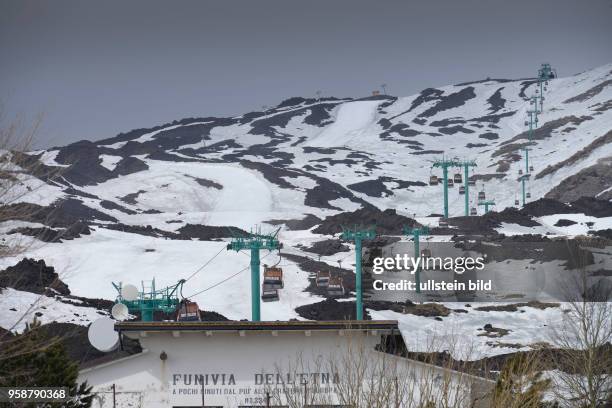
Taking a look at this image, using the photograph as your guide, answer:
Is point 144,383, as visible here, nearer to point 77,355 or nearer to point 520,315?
point 77,355

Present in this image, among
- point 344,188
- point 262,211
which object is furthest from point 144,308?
point 344,188

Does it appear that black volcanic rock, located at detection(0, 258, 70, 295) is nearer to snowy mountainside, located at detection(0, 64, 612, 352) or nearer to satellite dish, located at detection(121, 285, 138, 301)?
snowy mountainside, located at detection(0, 64, 612, 352)

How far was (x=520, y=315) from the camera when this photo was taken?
56.7 meters

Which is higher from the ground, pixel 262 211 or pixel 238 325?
pixel 262 211

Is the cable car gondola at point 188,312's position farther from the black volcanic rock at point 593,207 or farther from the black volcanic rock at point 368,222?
the black volcanic rock at point 593,207

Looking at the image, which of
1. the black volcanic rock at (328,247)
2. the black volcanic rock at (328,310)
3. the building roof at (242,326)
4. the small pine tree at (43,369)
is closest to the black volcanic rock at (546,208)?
the black volcanic rock at (328,247)

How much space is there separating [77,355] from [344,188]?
4091 inches

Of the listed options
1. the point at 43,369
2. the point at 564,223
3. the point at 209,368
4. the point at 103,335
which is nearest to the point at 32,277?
the point at 103,335

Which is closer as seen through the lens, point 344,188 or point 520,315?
point 520,315

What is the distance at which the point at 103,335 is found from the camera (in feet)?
76.7

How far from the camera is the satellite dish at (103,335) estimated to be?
76.2 feet

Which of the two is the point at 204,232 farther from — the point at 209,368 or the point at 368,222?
the point at 209,368

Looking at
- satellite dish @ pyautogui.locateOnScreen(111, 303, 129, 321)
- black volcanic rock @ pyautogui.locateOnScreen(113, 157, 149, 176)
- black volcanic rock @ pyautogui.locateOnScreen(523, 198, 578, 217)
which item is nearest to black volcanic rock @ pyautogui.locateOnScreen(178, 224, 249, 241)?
black volcanic rock @ pyautogui.locateOnScreen(523, 198, 578, 217)

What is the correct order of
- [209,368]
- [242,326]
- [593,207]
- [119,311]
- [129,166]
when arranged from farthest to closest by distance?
[129,166], [593,207], [119,311], [209,368], [242,326]
